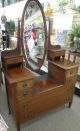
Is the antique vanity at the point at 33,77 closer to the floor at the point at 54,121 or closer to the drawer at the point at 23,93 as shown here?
the drawer at the point at 23,93

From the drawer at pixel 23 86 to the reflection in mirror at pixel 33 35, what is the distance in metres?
0.42

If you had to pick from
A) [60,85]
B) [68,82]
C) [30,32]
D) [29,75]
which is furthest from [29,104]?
[30,32]

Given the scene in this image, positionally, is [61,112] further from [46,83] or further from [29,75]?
[29,75]

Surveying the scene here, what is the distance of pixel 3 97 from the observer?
2.55m

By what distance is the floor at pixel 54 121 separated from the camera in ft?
6.10

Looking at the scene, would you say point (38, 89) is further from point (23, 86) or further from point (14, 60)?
point (14, 60)

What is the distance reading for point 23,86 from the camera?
160 cm

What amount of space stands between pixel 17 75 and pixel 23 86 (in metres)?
0.15

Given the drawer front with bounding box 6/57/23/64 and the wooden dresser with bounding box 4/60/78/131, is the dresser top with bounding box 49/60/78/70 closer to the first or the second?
the wooden dresser with bounding box 4/60/78/131

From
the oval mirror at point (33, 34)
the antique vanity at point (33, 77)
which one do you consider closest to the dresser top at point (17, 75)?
the antique vanity at point (33, 77)

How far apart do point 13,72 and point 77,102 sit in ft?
4.22

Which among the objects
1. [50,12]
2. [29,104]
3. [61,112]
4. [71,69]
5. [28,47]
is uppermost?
[50,12]

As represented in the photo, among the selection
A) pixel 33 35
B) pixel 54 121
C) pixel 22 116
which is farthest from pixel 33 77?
pixel 54 121

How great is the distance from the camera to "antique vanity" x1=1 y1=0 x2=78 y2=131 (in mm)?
1644
